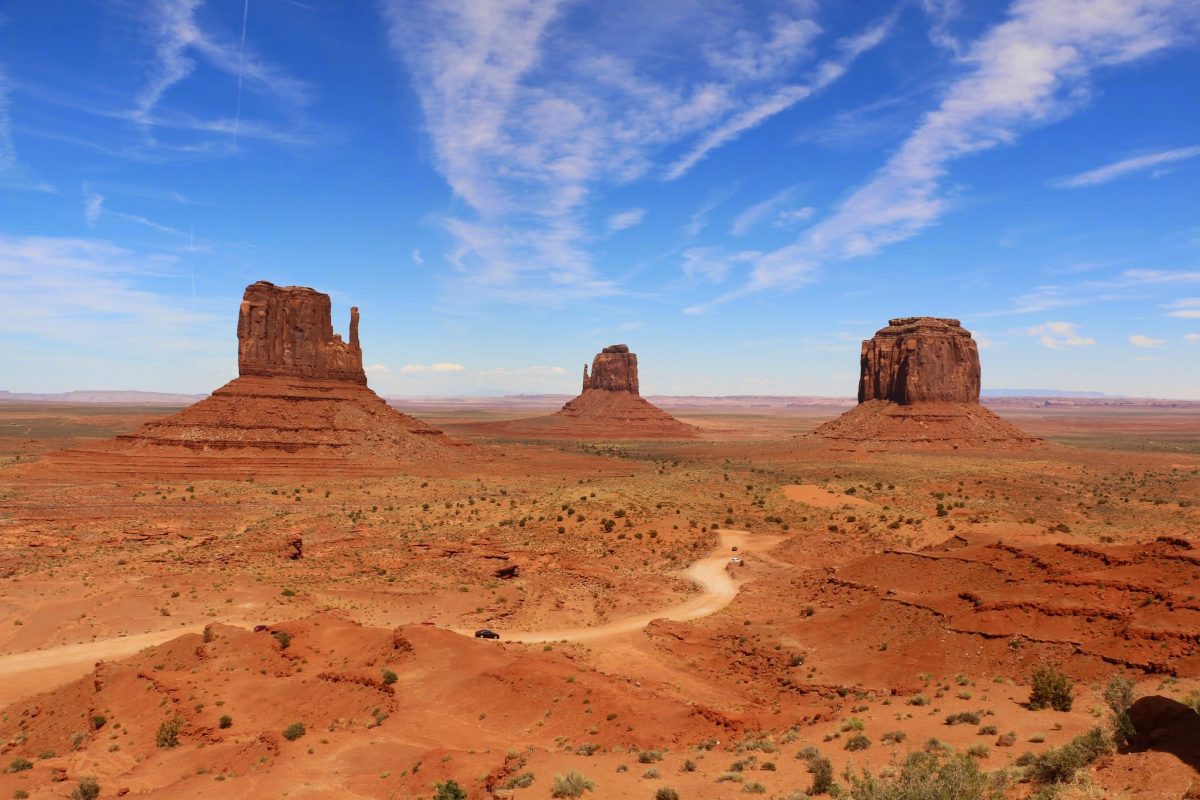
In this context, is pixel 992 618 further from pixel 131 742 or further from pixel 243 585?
pixel 243 585

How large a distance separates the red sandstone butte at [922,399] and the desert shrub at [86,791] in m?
86.5

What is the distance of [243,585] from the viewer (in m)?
32.7

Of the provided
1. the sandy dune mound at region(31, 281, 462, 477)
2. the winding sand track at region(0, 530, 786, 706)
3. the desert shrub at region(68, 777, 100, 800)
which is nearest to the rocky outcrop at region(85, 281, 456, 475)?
the sandy dune mound at region(31, 281, 462, 477)

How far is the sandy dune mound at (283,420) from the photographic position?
68250mm

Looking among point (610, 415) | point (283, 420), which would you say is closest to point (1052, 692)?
point (283, 420)

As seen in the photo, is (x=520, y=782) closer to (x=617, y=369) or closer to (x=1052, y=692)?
(x=1052, y=692)

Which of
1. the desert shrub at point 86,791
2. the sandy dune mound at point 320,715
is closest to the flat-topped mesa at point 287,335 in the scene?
the sandy dune mound at point 320,715

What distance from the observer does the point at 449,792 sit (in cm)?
1277

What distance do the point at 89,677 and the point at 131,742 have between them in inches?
204

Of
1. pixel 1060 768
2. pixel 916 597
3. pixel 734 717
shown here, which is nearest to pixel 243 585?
pixel 734 717

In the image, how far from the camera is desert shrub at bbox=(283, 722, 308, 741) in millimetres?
17094

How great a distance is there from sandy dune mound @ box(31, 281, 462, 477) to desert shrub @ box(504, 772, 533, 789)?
60110 mm

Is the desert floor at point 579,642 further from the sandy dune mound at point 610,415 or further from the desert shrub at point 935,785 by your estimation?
the sandy dune mound at point 610,415

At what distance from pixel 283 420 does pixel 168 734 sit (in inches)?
2470
